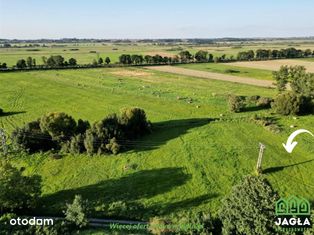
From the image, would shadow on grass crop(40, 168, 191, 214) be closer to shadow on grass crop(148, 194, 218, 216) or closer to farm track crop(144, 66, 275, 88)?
shadow on grass crop(148, 194, 218, 216)

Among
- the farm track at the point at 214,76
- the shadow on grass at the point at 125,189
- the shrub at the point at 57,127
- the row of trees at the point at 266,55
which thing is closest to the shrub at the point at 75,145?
the shrub at the point at 57,127

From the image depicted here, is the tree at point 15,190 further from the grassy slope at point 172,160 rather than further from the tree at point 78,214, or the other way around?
the tree at point 78,214

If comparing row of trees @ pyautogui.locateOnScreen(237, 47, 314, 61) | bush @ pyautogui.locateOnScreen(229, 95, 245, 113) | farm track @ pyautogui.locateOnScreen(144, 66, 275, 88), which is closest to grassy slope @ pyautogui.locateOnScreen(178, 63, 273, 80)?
farm track @ pyautogui.locateOnScreen(144, 66, 275, 88)

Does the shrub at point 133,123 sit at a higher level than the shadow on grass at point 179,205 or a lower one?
higher

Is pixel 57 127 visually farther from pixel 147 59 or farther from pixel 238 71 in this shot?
pixel 147 59

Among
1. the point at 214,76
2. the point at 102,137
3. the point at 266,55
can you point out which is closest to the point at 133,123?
the point at 102,137

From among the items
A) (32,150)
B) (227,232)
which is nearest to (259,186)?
(227,232)
